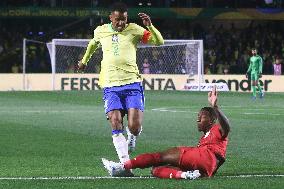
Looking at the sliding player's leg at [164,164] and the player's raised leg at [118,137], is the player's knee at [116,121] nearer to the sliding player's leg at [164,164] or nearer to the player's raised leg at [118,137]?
the player's raised leg at [118,137]

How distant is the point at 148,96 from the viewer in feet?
127

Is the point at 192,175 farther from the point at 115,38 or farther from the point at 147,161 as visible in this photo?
the point at 115,38

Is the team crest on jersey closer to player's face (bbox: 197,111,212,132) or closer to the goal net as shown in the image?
player's face (bbox: 197,111,212,132)

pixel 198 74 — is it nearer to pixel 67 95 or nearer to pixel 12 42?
pixel 67 95

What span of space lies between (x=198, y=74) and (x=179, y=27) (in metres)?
12.6

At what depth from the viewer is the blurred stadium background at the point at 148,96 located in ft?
42.5

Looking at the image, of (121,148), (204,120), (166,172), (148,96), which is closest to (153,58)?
(148,96)

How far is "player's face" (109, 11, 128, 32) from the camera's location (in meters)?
13.2

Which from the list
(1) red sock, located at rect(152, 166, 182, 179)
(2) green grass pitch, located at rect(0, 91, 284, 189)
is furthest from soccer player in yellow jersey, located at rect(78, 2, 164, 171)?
(1) red sock, located at rect(152, 166, 182, 179)

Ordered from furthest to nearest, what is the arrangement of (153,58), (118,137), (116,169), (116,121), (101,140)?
(153,58)
(101,140)
(116,121)
(118,137)
(116,169)

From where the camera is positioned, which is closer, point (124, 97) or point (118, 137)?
point (118, 137)

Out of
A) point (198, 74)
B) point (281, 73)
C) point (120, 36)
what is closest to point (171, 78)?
point (198, 74)

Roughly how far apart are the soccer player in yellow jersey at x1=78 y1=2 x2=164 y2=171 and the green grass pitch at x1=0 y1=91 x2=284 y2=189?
878 millimetres

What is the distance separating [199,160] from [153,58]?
109 feet
